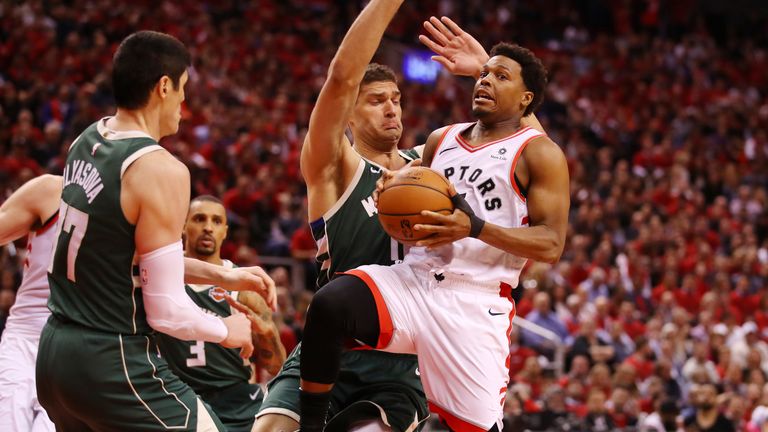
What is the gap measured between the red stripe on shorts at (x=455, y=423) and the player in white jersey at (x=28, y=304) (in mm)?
2014

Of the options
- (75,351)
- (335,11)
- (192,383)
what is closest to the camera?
(75,351)

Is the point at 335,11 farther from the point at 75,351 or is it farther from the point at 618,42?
the point at 75,351

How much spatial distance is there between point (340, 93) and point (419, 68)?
17.0 meters

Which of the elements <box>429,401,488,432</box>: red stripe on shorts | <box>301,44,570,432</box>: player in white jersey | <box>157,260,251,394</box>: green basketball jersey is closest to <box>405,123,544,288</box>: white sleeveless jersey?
<box>301,44,570,432</box>: player in white jersey

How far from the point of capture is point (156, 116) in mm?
3602

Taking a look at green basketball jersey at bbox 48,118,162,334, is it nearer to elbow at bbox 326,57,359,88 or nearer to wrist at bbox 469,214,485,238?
elbow at bbox 326,57,359,88

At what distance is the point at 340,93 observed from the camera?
4.23 meters

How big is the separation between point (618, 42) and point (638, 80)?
181 centimetres

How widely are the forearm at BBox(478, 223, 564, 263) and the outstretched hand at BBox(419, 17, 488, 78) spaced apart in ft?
3.89

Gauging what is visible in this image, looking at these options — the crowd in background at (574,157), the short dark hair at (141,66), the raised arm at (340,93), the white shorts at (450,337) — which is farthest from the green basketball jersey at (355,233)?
the crowd in background at (574,157)

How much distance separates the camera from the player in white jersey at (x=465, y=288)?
3980mm

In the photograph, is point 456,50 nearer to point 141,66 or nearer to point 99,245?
point 141,66

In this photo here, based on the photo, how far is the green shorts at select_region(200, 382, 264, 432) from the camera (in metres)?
5.73

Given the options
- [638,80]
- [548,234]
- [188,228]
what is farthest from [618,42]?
[548,234]
